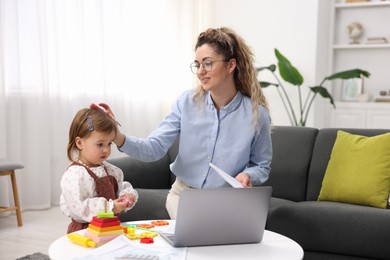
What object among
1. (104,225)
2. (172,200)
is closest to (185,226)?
(104,225)

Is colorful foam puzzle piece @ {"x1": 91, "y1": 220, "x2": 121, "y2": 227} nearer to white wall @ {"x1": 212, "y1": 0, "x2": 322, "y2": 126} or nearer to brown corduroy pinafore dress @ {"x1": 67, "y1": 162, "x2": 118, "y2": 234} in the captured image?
brown corduroy pinafore dress @ {"x1": 67, "y1": 162, "x2": 118, "y2": 234}

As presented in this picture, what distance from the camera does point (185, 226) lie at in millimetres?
1620

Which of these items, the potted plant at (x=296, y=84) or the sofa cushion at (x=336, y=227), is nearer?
the sofa cushion at (x=336, y=227)

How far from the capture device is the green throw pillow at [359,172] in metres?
2.85

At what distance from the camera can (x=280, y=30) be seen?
222 inches

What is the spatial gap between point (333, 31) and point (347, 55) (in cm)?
30

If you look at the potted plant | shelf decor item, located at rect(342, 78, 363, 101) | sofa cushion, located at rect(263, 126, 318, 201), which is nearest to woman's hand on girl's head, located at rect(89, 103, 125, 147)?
sofa cushion, located at rect(263, 126, 318, 201)

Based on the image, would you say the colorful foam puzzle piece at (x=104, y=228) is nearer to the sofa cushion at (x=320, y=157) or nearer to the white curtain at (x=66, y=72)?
the sofa cushion at (x=320, y=157)

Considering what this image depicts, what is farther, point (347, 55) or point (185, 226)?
point (347, 55)

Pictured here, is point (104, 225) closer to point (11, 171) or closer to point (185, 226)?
point (185, 226)

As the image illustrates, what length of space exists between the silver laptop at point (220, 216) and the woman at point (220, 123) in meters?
0.49

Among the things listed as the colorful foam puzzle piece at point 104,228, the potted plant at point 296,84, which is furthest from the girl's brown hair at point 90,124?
the potted plant at point 296,84

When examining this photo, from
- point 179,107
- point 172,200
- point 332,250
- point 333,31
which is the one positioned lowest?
point 332,250

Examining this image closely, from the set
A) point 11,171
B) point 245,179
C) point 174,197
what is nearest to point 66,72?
point 11,171
